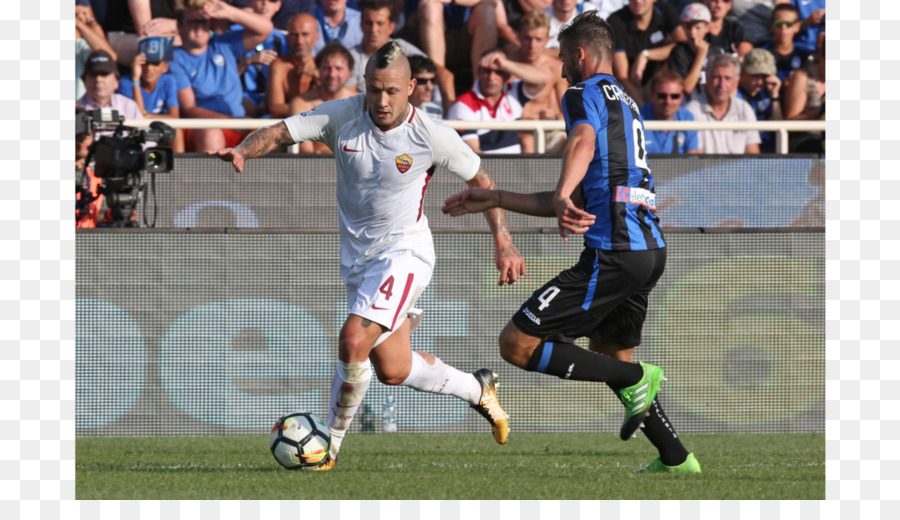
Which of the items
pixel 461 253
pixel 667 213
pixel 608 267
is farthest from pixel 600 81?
pixel 667 213

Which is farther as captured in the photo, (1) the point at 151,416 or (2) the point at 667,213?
(2) the point at 667,213

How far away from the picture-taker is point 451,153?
7.77m

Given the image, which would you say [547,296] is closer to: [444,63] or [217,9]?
[444,63]

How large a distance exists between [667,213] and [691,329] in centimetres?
128

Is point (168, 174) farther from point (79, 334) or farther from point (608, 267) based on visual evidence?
point (608, 267)

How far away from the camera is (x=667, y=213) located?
461 inches

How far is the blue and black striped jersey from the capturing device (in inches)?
279

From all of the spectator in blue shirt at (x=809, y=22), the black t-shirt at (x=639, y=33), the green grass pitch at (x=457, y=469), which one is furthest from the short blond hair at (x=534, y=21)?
the green grass pitch at (x=457, y=469)

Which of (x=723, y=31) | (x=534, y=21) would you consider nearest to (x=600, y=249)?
(x=534, y=21)

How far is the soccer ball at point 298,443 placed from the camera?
752cm

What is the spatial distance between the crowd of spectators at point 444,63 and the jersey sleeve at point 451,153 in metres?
4.46

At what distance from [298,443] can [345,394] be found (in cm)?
41

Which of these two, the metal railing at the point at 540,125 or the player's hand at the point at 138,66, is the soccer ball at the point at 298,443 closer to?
the metal railing at the point at 540,125

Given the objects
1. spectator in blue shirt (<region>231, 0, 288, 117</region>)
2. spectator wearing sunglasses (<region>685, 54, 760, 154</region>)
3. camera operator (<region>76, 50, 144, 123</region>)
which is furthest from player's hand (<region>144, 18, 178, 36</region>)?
spectator wearing sunglasses (<region>685, 54, 760, 154</region>)
